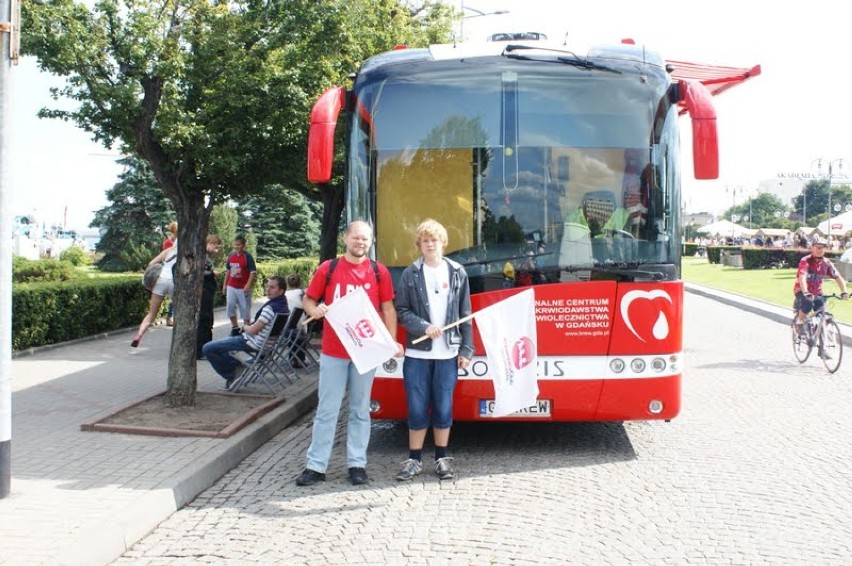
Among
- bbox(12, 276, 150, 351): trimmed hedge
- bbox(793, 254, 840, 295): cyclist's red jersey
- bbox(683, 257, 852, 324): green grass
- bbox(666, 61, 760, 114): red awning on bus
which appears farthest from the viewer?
bbox(683, 257, 852, 324): green grass

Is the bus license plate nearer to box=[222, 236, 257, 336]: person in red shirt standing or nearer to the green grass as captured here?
A: box=[222, 236, 257, 336]: person in red shirt standing

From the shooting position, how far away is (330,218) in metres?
17.5

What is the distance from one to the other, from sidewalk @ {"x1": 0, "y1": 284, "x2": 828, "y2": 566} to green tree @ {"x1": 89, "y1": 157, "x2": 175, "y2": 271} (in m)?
26.6

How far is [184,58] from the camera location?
8188 mm

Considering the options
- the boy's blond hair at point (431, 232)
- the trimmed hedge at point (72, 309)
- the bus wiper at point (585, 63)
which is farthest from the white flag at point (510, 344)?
the trimmed hedge at point (72, 309)

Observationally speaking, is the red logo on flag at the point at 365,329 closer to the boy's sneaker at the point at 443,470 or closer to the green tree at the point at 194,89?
the boy's sneaker at the point at 443,470

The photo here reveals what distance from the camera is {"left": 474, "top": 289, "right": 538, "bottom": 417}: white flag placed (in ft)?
21.6

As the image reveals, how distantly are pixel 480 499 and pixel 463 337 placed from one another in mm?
1191

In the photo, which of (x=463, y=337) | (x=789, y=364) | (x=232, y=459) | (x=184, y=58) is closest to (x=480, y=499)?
(x=463, y=337)

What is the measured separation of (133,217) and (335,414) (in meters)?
33.9

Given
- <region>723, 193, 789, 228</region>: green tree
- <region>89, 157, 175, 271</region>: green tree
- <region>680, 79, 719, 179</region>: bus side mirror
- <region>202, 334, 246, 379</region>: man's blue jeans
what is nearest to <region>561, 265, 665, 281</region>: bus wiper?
<region>680, 79, 719, 179</region>: bus side mirror

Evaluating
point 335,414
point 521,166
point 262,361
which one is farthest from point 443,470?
point 262,361

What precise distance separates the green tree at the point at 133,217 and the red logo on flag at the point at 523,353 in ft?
107

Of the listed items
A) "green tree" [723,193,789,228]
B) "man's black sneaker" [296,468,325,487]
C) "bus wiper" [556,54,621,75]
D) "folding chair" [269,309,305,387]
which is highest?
"green tree" [723,193,789,228]
